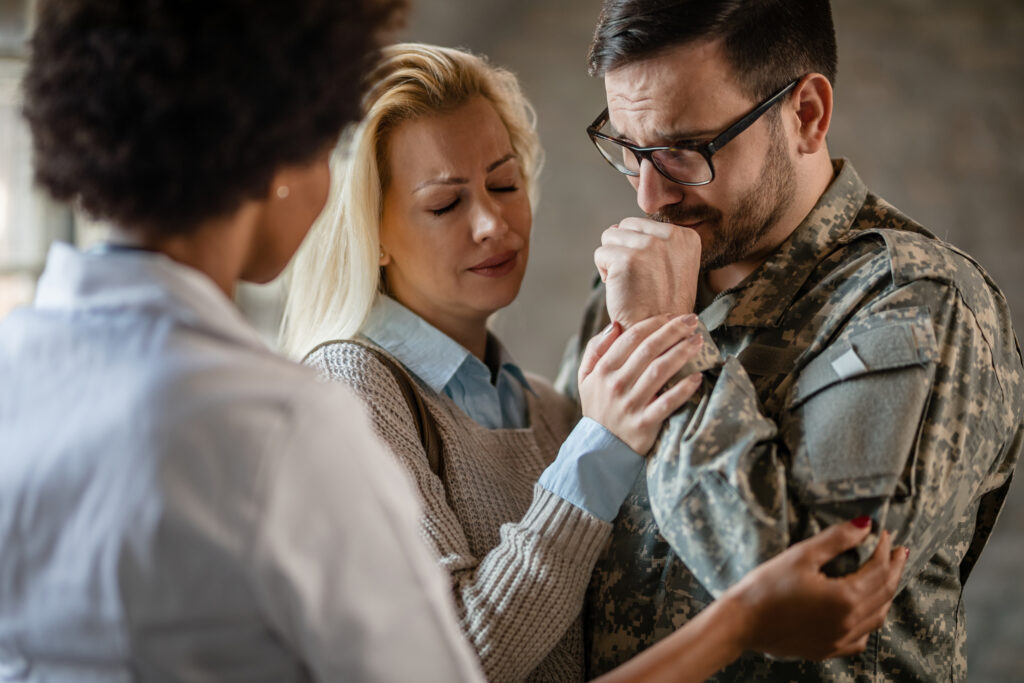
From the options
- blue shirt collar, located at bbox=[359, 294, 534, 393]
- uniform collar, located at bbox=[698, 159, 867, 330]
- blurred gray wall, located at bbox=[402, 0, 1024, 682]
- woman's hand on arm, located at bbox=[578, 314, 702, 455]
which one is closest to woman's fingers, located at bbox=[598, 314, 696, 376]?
woman's hand on arm, located at bbox=[578, 314, 702, 455]

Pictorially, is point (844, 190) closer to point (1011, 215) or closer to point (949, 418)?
point (949, 418)

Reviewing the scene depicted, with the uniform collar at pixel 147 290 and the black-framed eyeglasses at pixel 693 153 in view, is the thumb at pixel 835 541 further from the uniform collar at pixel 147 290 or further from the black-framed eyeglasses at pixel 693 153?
the uniform collar at pixel 147 290

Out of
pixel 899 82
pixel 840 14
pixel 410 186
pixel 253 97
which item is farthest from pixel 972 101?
pixel 253 97

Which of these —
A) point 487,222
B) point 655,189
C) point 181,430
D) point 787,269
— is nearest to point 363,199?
point 487,222

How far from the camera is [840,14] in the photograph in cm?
434

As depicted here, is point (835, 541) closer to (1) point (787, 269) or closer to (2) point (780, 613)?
(2) point (780, 613)

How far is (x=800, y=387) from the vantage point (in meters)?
1.32

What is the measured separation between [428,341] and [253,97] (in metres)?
0.90

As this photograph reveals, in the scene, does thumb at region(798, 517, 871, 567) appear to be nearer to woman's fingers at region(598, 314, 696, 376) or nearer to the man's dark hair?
woman's fingers at region(598, 314, 696, 376)

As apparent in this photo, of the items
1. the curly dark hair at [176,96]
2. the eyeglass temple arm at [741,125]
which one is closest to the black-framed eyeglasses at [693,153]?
the eyeglass temple arm at [741,125]

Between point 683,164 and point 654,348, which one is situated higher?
point 683,164

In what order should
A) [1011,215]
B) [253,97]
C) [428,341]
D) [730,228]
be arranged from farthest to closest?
1. [1011,215]
2. [428,341]
3. [730,228]
4. [253,97]

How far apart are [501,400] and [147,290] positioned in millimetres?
1097

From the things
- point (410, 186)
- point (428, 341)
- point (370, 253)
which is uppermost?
point (410, 186)
